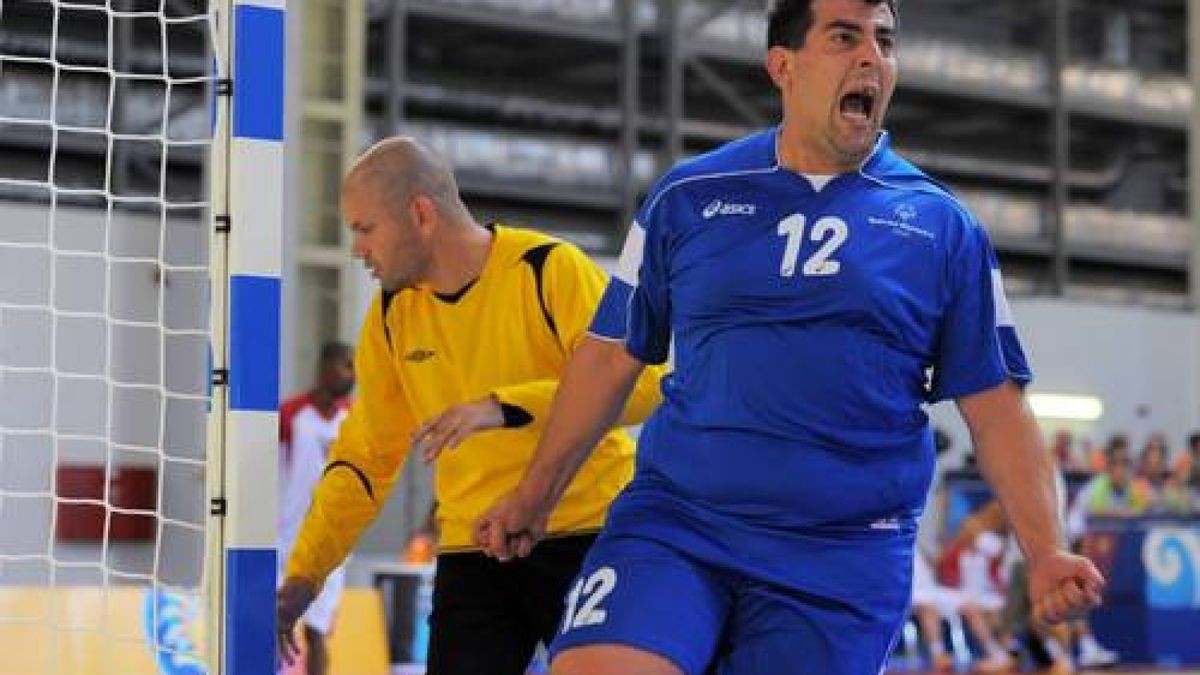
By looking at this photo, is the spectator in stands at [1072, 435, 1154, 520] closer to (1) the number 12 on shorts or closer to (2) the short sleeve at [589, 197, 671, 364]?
(2) the short sleeve at [589, 197, 671, 364]

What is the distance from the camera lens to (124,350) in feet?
60.5

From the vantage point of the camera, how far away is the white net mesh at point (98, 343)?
26.5ft

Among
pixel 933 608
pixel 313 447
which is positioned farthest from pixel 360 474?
pixel 933 608

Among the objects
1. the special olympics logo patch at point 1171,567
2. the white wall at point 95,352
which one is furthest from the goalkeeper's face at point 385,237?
the special olympics logo patch at point 1171,567

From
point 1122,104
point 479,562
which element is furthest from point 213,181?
point 1122,104

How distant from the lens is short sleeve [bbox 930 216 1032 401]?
12.4 feet

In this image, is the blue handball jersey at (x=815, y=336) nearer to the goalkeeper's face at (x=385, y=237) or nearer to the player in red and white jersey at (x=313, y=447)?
the goalkeeper's face at (x=385, y=237)

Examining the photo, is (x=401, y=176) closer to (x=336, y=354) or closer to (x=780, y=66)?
(x=780, y=66)

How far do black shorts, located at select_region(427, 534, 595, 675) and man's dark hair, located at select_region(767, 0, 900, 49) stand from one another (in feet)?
4.52

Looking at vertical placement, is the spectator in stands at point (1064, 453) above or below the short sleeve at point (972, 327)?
below

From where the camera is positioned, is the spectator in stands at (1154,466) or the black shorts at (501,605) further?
the spectator in stands at (1154,466)

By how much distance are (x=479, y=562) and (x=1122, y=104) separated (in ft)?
94.1

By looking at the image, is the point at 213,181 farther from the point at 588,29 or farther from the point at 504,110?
the point at 504,110

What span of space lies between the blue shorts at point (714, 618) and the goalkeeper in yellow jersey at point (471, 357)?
95cm
